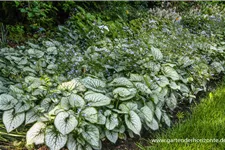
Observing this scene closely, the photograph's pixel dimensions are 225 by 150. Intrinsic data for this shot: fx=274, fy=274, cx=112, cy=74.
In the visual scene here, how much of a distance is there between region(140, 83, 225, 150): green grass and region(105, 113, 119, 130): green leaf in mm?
300

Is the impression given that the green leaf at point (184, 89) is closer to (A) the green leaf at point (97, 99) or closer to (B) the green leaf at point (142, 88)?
(B) the green leaf at point (142, 88)

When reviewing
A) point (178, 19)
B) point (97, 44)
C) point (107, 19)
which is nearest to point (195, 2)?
point (178, 19)

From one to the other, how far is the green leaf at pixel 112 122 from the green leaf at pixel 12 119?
593 millimetres

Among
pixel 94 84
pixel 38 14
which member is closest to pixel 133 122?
pixel 94 84

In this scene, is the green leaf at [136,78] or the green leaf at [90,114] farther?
the green leaf at [136,78]

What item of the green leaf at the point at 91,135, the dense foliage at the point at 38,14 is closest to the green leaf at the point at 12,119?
the green leaf at the point at 91,135

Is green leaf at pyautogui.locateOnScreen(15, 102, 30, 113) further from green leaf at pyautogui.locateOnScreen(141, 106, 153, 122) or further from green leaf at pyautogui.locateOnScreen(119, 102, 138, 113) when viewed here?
green leaf at pyautogui.locateOnScreen(141, 106, 153, 122)

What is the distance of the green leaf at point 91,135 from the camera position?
70.4 inches

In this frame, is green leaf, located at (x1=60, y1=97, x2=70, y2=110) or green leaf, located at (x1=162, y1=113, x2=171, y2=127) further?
green leaf, located at (x1=162, y1=113, x2=171, y2=127)

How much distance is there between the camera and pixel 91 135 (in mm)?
1815

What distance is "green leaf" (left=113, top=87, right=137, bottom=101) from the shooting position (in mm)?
2068

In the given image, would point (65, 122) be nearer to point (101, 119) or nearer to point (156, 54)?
point (101, 119)

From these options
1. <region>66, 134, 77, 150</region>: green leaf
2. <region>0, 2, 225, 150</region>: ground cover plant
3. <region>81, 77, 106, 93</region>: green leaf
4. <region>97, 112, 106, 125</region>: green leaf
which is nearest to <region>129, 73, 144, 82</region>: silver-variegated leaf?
<region>0, 2, 225, 150</region>: ground cover plant

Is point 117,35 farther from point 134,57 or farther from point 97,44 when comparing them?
point 134,57
